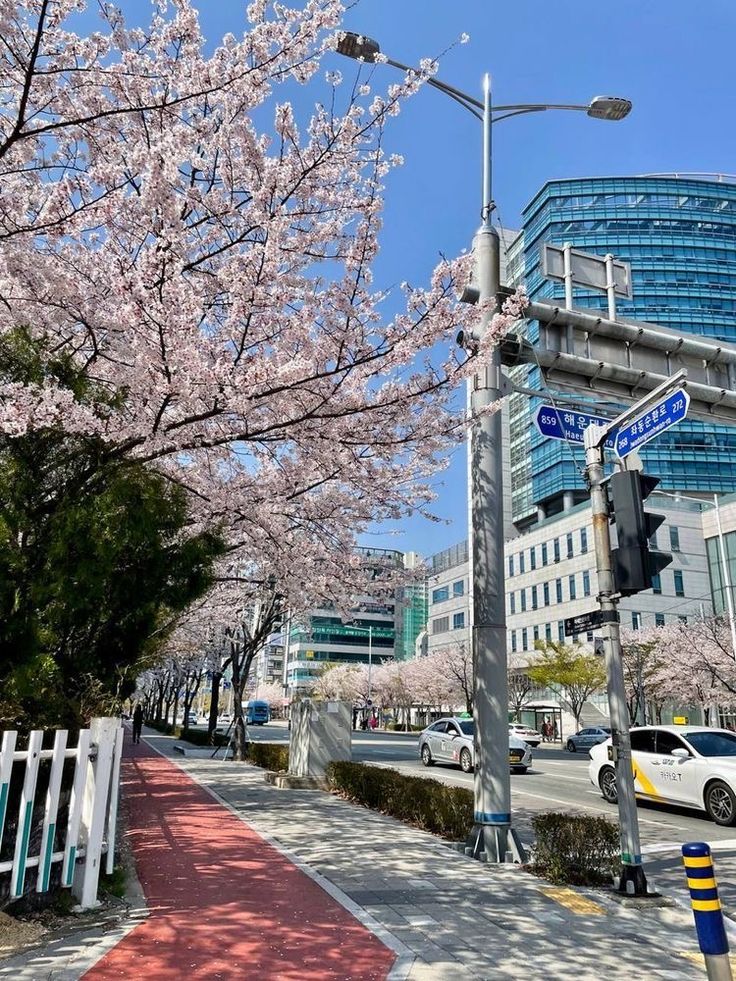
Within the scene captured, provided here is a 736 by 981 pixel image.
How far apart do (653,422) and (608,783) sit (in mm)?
9846

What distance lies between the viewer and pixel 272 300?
6.09m

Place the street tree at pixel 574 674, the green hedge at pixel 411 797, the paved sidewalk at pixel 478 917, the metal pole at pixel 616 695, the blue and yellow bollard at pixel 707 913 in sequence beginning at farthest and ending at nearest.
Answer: the street tree at pixel 574 674, the green hedge at pixel 411 797, the metal pole at pixel 616 695, the paved sidewalk at pixel 478 917, the blue and yellow bollard at pixel 707 913

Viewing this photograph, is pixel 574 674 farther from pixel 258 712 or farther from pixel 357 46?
pixel 357 46

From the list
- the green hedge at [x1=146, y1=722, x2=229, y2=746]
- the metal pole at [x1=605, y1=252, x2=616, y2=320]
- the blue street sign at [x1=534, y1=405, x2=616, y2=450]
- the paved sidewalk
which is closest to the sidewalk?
the paved sidewalk

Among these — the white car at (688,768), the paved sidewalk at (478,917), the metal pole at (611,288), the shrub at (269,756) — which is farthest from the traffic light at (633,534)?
the shrub at (269,756)

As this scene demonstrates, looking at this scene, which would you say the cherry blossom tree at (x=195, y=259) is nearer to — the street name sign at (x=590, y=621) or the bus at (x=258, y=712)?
the street name sign at (x=590, y=621)

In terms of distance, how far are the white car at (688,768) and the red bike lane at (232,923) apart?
281 inches

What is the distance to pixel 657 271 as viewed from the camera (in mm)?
87125

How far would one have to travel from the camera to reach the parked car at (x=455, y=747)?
69.4 feet

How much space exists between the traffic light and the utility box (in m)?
9.88

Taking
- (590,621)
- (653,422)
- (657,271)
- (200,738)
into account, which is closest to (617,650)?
(590,621)

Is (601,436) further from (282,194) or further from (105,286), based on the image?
(105,286)

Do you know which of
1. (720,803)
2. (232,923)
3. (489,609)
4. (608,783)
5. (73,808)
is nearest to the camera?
(232,923)

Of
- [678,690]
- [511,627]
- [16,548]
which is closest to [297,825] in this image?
[16,548]
